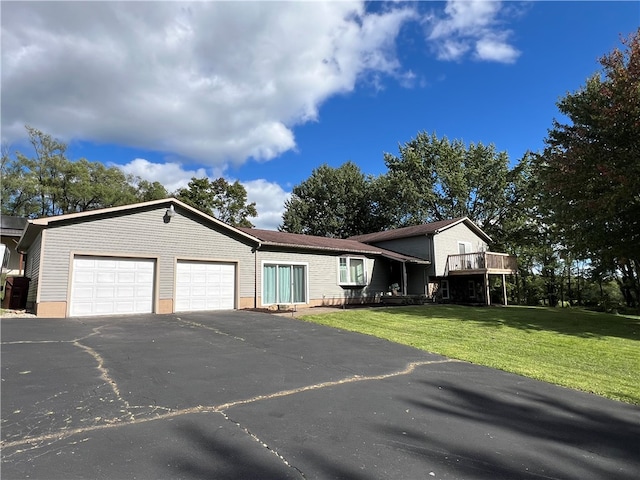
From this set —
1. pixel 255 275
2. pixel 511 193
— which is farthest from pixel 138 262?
pixel 511 193

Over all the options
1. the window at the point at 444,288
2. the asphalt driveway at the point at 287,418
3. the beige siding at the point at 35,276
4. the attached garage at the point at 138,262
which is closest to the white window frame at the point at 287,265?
the attached garage at the point at 138,262

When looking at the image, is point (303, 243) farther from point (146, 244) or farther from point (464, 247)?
point (464, 247)

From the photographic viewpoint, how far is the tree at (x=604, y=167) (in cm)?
1530

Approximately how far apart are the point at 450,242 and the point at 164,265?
17.5 m

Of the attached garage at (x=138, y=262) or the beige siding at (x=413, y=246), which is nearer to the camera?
the attached garage at (x=138, y=262)

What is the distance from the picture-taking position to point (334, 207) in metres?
43.8

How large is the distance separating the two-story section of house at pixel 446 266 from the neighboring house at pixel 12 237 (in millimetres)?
22393

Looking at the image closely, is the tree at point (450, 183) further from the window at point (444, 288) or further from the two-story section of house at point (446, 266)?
the window at point (444, 288)

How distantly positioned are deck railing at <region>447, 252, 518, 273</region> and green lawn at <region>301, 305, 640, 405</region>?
551 cm

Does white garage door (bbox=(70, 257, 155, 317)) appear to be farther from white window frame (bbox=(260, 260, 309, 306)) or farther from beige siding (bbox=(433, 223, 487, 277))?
beige siding (bbox=(433, 223, 487, 277))

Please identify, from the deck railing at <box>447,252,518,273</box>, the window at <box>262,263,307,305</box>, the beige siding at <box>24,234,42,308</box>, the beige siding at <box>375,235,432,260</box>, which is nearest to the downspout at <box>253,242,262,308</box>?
the window at <box>262,263,307,305</box>

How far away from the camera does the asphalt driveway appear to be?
3.37 metres

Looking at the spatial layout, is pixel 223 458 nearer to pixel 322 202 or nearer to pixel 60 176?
pixel 60 176

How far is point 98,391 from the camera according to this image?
5.02 meters
